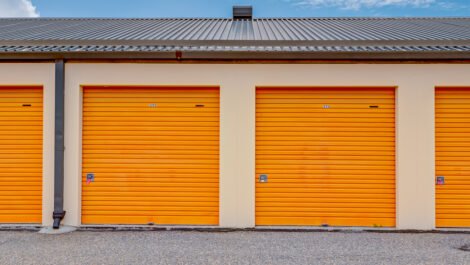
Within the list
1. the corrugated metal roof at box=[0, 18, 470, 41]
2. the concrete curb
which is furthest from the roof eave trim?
the concrete curb

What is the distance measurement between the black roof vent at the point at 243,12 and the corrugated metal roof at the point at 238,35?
70 centimetres

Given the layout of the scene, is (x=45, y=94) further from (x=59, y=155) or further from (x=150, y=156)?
(x=150, y=156)

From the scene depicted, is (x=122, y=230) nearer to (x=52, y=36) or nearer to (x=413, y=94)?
(x=52, y=36)

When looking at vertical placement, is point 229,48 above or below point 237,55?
above

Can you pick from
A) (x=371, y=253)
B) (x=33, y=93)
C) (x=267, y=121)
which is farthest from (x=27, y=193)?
(x=371, y=253)

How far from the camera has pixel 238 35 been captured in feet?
29.1

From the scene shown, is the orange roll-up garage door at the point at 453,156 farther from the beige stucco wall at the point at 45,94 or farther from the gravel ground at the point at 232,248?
the beige stucco wall at the point at 45,94

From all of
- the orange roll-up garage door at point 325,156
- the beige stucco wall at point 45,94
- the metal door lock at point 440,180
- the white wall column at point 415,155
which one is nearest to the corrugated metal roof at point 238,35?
the beige stucco wall at point 45,94

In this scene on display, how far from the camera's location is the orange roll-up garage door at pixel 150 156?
668 cm

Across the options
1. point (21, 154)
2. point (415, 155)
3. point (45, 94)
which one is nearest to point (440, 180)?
point (415, 155)

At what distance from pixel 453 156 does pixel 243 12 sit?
880cm

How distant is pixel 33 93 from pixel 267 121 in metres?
4.49

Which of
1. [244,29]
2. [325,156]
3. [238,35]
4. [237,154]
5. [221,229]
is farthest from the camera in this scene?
[244,29]

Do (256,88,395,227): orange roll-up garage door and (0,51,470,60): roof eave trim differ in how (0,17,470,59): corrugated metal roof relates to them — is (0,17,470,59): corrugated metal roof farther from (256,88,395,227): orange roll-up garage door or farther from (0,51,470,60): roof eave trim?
(256,88,395,227): orange roll-up garage door
